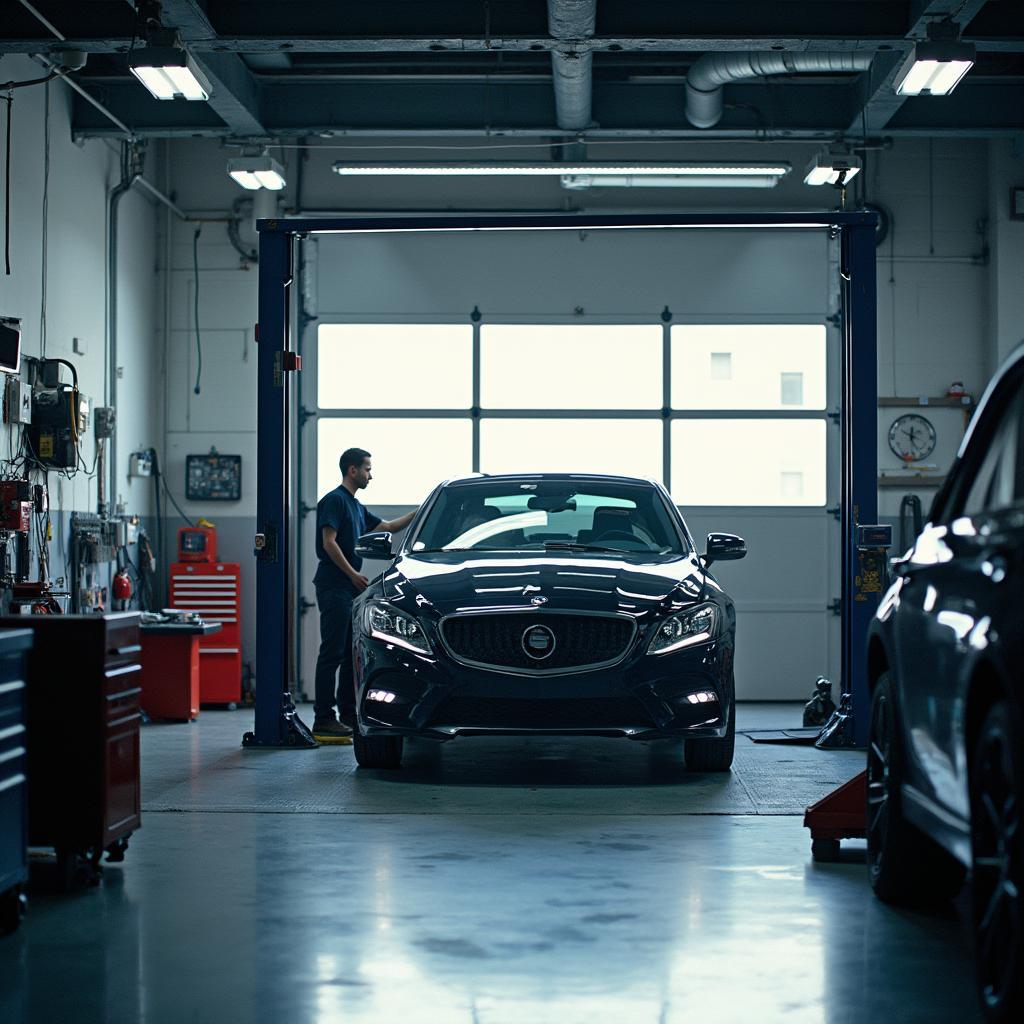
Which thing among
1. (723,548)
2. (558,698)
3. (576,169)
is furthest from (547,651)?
(576,169)

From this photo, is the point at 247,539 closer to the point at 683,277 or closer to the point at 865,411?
the point at 683,277

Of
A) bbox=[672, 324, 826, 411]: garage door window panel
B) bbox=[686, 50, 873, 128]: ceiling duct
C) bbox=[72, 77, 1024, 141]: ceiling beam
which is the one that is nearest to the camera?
bbox=[686, 50, 873, 128]: ceiling duct

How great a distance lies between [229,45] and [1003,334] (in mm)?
7128

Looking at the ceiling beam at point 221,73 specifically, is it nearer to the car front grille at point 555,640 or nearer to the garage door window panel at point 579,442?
the garage door window panel at point 579,442

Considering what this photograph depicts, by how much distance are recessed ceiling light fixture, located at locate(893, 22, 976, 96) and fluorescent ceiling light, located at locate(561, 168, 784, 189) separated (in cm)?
305

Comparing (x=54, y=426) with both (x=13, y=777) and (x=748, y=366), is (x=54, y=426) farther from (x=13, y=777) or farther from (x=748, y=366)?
(x=13, y=777)

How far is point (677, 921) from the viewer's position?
4.43 meters

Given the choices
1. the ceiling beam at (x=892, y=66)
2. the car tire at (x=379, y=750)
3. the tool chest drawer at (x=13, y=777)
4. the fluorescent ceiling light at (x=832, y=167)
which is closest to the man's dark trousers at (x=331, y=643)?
the car tire at (x=379, y=750)

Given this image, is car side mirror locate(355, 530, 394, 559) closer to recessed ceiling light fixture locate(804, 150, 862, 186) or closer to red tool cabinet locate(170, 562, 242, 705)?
red tool cabinet locate(170, 562, 242, 705)

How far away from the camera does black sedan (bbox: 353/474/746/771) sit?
22.8 ft

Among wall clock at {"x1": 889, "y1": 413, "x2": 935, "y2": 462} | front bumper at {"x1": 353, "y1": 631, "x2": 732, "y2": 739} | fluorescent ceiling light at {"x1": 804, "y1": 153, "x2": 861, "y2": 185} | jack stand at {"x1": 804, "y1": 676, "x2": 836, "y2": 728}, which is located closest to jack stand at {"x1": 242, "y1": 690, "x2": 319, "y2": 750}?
front bumper at {"x1": 353, "y1": 631, "x2": 732, "y2": 739}

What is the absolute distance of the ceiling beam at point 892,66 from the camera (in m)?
9.33

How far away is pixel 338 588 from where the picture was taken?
9.67 meters

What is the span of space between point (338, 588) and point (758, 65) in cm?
478
